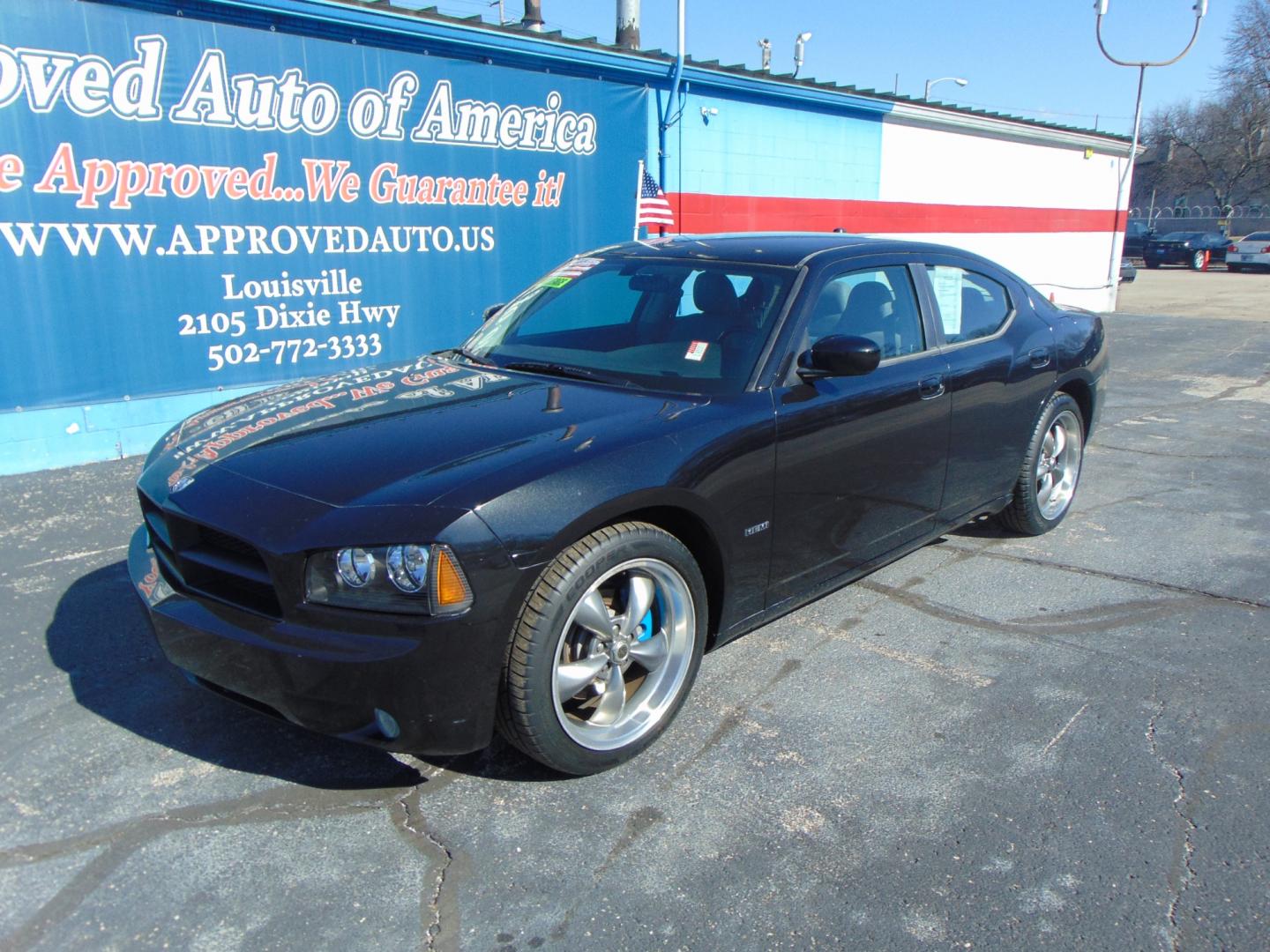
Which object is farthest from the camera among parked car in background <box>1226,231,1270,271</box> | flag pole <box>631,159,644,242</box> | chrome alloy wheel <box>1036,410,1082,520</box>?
parked car in background <box>1226,231,1270,271</box>

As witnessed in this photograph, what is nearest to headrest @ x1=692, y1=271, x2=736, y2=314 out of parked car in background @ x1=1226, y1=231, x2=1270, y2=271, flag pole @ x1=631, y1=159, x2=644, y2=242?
flag pole @ x1=631, y1=159, x2=644, y2=242

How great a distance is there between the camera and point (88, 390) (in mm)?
7109

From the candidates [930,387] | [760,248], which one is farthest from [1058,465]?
[760,248]

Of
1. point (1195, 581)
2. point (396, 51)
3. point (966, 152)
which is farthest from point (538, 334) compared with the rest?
point (966, 152)

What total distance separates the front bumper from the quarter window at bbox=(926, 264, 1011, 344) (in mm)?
2824

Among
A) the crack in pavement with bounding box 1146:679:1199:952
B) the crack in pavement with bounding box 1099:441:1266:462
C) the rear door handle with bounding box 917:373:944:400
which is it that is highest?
the rear door handle with bounding box 917:373:944:400

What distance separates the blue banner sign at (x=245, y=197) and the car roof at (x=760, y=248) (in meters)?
4.39

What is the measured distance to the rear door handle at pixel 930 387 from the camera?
4.10 metres

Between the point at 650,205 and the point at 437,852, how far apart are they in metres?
8.96

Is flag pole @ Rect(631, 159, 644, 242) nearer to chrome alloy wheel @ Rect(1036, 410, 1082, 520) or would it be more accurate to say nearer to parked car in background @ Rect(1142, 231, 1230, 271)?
chrome alloy wheel @ Rect(1036, 410, 1082, 520)

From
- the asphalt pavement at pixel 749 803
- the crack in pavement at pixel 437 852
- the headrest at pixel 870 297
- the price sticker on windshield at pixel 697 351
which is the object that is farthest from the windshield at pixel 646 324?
the crack in pavement at pixel 437 852

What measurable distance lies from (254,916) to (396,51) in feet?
24.8

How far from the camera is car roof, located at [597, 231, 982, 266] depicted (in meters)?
3.97

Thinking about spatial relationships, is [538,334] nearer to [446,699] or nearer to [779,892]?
[446,699]
